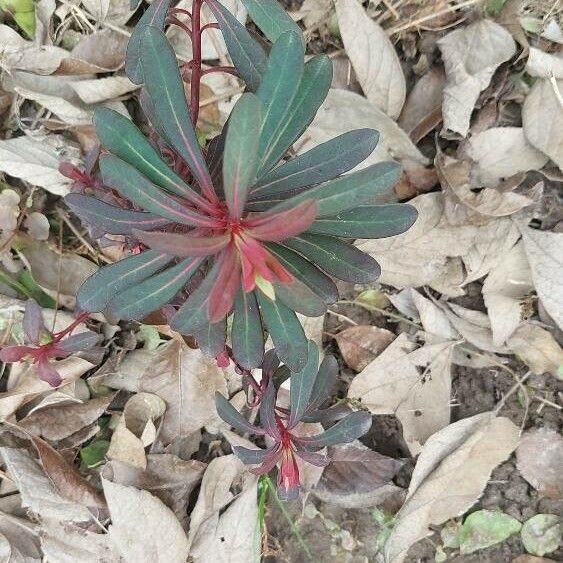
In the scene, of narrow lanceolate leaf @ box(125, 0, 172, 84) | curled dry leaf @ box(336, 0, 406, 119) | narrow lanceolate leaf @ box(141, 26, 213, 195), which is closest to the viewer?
narrow lanceolate leaf @ box(141, 26, 213, 195)

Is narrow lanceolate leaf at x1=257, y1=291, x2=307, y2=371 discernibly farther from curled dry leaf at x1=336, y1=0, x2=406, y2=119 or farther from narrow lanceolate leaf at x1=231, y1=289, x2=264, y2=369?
curled dry leaf at x1=336, y1=0, x2=406, y2=119

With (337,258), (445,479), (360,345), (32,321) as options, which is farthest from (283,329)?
(445,479)

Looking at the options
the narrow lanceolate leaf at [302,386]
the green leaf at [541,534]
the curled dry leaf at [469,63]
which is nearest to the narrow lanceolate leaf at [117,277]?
the narrow lanceolate leaf at [302,386]

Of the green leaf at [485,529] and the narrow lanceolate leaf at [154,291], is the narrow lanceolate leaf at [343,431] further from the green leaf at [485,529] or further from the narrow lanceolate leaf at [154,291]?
the green leaf at [485,529]

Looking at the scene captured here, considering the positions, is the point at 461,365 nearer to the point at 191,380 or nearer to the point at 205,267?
the point at 191,380

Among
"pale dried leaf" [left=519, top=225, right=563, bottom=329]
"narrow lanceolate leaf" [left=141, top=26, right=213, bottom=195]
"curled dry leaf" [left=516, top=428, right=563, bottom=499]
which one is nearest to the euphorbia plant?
"narrow lanceolate leaf" [left=141, top=26, right=213, bottom=195]

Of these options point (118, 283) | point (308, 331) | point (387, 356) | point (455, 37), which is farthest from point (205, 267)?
point (455, 37)
